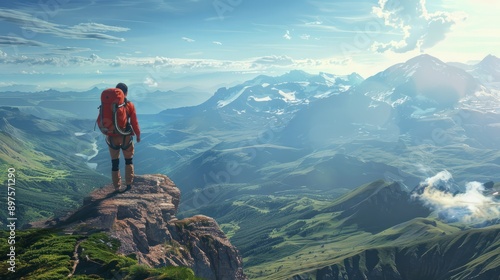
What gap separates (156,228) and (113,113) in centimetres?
2970

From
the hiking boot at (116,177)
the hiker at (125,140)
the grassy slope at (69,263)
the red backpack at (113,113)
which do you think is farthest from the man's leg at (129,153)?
the grassy slope at (69,263)

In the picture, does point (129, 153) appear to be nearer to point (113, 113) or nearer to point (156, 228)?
point (113, 113)

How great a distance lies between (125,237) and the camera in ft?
192

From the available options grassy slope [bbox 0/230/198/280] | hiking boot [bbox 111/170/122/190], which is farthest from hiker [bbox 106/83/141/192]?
grassy slope [bbox 0/230/198/280]

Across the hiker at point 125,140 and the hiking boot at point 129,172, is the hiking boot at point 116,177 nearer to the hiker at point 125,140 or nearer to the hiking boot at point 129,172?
the hiker at point 125,140

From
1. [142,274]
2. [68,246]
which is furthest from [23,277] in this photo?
[142,274]

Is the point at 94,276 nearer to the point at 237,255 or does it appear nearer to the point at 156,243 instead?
the point at 156,243

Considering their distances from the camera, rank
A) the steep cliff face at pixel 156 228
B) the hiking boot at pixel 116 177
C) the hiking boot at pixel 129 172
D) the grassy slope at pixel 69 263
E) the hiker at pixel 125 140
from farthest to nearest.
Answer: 1. the steep cliff face at pixel 156 228
2. the hiking boot at pixel 116 177
3. the hiking boot at pixel 129 172
4. the hiker at pixel 125 140
5. the grassy slope at pixel 69 263

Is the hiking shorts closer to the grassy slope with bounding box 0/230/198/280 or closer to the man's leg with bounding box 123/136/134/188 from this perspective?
the man's leg with bounding box 123/136/134/188

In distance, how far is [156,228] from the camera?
6781 centimetres

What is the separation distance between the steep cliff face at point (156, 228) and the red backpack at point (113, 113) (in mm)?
18568

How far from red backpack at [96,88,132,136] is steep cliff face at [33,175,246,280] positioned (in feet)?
60.9

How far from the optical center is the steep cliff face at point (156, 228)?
2340 inches

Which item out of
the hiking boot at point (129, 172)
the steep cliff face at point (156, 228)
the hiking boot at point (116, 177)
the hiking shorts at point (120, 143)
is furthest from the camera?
the steep cliff face at point (156, 228)
